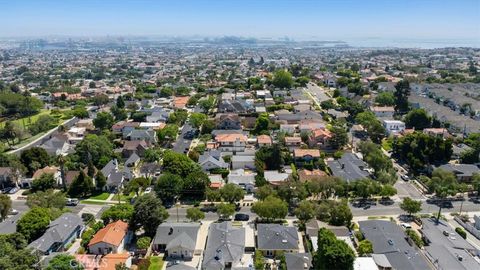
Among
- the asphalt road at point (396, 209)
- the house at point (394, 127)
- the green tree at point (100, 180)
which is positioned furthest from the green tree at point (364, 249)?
the house at point (394, 127)

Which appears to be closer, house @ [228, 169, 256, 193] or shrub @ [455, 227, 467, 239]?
shrub @ [455, 227, 467, 239]

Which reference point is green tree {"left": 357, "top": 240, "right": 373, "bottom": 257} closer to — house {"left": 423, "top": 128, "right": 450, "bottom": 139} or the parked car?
the parked car

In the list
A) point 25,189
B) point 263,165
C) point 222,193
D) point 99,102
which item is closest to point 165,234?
point 222,193

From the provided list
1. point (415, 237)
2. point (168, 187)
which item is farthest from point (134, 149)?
point (415, 237)

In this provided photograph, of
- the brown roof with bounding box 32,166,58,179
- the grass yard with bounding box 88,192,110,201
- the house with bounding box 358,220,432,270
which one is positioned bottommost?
the grass yard with bounding box 88,192,110,201

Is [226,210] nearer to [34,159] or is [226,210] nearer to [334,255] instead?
[334,255]

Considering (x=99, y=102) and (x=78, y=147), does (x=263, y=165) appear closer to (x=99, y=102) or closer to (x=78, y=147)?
(x=78, y=147)

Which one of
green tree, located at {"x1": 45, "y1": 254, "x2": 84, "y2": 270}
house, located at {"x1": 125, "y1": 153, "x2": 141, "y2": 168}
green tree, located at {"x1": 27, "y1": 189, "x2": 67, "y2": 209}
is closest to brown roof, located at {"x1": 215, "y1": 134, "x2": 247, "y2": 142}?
house, located at {"x1": 125, "y1": 153, "x2": 141, "y2": 168}
